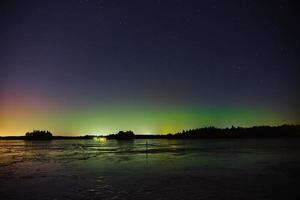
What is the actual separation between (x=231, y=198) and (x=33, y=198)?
347 inches

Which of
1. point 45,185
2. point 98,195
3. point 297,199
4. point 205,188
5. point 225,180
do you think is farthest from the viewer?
point 225,180

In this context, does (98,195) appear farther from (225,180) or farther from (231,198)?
(225,180)

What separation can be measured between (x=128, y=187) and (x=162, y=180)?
336 centimetres

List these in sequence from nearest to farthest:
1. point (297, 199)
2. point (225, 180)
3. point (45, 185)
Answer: point (297, 199)
point (45, 185)
point (225, 180)

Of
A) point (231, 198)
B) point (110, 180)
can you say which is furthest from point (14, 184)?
point (231, 198)

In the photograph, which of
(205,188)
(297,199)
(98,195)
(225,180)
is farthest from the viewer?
(225,180)

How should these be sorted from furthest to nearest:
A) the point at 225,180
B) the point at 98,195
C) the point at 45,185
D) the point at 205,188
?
the point at 225,180 → the point at 45,185 → the point at 205,188 → the point at 98,195

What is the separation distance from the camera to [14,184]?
1991 cm

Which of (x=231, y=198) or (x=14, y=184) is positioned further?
(x=14, y=184)

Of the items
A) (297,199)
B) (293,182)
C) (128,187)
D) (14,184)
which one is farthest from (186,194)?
(14,184)

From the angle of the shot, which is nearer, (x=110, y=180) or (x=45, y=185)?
(x=45, y=185)

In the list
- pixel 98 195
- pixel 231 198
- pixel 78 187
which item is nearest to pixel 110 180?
pixel 78 187

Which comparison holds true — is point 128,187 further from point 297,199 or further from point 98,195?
point 297,199

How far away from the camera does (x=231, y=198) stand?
49.2 ft
